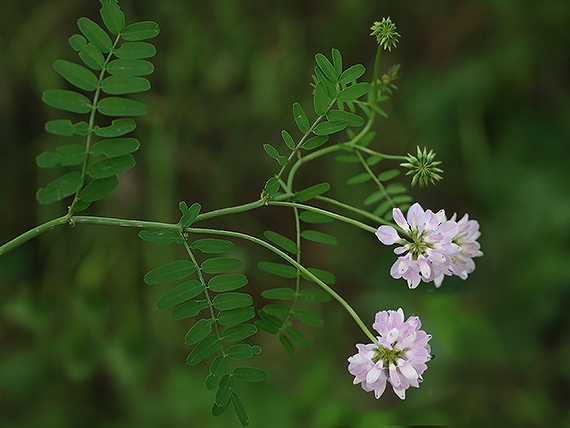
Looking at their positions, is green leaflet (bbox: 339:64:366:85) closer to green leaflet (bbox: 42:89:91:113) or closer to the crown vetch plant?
the crown vetch plant

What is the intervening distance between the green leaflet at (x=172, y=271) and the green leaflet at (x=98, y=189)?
0.42ft

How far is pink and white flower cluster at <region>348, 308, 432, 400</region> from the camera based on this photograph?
694mm

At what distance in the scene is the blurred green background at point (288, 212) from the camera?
77.7 inches

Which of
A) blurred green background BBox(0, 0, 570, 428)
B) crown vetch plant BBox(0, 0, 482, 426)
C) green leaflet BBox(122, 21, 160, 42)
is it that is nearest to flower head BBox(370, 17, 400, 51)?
crown vetch plant BBox(0, 0, 482, 426)

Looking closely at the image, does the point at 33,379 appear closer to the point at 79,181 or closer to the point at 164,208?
the point at 164,208

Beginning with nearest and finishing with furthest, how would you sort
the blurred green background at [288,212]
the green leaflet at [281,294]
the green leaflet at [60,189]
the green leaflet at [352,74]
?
the green leaflet at [60,189] < the green leaflet at [352,74] < the green leaflet at [281,294] < the blurred green background at [288,212]

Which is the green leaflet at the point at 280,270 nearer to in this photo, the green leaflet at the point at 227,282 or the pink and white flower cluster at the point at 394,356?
the green leaflet at the point at 227,282

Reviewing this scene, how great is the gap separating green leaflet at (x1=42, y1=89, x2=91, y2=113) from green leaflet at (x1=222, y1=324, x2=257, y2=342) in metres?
0.36

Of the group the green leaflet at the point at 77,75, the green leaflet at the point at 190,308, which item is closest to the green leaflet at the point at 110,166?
the green leaflet at the point at 77,75

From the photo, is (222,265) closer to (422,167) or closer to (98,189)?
(98,189)

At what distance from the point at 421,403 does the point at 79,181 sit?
1498 millimetres

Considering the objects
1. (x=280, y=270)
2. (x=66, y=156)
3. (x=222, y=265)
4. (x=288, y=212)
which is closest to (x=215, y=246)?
(x=222, y=265)

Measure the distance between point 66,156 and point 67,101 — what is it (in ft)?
0.25

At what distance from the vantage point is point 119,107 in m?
0.78
